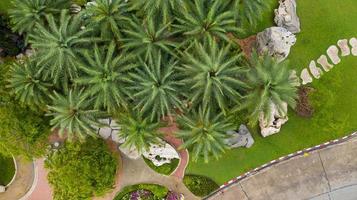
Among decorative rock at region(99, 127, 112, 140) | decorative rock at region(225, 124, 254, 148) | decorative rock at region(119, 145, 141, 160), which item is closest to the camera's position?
decorative rock at region(225, 124, 254, 148)

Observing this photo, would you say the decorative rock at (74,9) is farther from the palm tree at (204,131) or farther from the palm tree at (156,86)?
the palm tree at (204,131)

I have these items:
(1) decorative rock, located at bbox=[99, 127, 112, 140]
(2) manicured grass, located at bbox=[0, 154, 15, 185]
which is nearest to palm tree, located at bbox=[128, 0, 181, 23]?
(1) decorative rock, located at bbox=[99, 127, 112, 140]

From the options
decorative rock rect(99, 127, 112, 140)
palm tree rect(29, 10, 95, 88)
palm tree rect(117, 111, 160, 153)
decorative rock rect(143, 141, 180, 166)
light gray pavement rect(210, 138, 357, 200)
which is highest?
palm tree rect(29, 10, 95, 88)

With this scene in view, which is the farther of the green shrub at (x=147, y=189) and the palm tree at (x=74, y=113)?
the green shrub at (x=147, y=189)

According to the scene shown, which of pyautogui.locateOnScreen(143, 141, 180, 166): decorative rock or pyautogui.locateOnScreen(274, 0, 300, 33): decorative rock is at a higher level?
pyautogui.locateOnScreen(274, 0, 300, 33): decorative rock

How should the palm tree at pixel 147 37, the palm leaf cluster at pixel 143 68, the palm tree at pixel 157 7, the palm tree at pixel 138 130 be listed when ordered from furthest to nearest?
1. the palm tree at pixel 138 130
2. the palm tree at pixel 147 37
3. the palm tree at pixel 157 7
4. the palm leaf cluster at pixel 143 68

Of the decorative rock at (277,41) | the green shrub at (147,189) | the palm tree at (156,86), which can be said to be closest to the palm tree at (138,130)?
the palm tree at (156,86)

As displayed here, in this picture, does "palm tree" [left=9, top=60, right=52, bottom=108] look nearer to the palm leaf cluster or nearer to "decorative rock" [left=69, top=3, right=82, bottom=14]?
the palm leaf cluster
